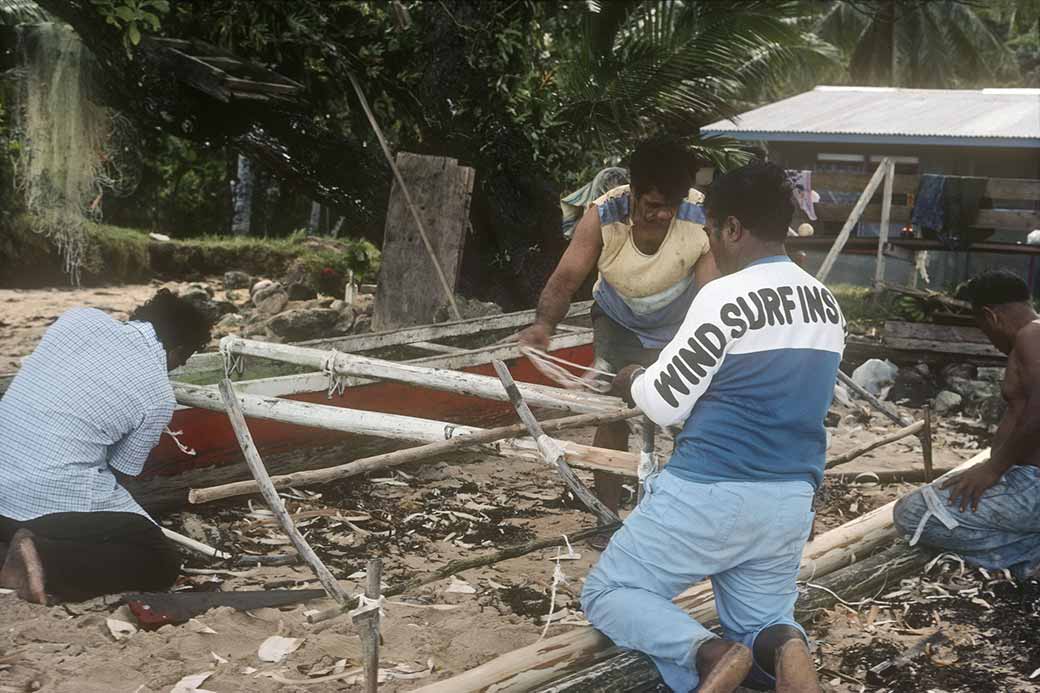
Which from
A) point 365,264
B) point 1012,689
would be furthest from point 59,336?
point 365,264

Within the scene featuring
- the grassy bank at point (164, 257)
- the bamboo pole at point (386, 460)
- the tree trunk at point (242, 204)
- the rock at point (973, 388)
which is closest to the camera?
the bamboo pole at point (386, 460)

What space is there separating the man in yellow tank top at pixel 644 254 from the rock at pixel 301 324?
5.53 m

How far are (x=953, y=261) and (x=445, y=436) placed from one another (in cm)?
1455

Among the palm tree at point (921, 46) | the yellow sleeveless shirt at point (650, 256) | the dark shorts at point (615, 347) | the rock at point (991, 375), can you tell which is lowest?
the rock at point (991, 375)

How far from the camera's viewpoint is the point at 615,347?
209 inches

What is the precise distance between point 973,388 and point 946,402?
0.50 metres

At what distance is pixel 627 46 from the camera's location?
433 inches

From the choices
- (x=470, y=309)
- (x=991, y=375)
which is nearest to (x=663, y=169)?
(x=470, y=309)

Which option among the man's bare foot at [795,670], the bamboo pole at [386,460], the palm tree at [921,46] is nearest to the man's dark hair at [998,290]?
the bamboo pole at [386,460]

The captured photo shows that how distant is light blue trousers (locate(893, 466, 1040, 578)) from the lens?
16.6ft

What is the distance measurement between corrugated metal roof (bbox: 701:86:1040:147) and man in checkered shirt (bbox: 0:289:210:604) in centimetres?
1248

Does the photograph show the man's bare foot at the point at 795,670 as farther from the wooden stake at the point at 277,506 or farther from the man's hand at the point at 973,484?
the man's hand at the point at 973,484

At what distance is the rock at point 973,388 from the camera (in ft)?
34.1

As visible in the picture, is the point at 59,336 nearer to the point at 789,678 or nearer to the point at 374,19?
the point at 789,678
